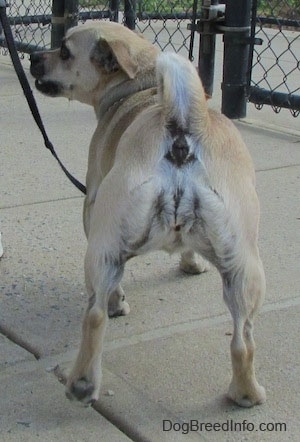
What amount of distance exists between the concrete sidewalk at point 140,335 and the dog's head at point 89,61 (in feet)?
2.78

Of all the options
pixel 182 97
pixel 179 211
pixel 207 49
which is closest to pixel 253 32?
pixel 207 49

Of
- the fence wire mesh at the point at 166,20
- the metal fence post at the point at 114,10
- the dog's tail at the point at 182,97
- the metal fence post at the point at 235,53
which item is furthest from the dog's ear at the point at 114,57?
the metal fence post at the point at 114,10

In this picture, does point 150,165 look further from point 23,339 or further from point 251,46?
point 251,46

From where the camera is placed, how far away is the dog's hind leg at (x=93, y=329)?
3.09m

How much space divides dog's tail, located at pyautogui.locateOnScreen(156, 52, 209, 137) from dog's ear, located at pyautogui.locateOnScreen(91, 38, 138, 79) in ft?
2.94

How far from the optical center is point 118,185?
3010mm

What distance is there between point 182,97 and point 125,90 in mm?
1108

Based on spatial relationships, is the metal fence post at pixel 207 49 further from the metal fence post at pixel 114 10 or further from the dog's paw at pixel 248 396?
the dog's paw at pixel 248 396

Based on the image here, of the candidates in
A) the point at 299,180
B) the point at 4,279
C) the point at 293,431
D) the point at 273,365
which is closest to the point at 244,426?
the point at 293,431

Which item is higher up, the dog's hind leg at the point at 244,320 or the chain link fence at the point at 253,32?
the dog's hind leg at the point at 244,320

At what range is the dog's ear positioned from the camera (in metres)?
3.88

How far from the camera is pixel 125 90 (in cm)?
402

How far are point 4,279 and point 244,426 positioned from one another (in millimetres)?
1619

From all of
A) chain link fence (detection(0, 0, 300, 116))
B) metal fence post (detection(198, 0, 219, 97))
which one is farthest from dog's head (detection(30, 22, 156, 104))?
metal fence post (detection(198, 0, 219, 97))
